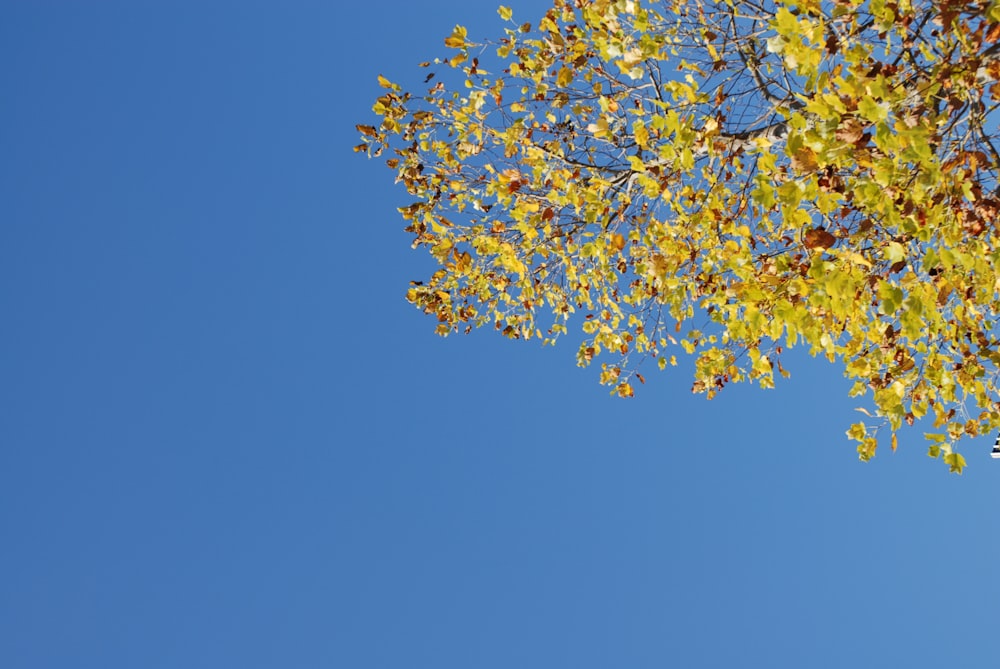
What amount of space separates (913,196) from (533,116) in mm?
4498

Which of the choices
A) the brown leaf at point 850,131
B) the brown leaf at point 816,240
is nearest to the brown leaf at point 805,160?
the brown leaf at point 850,131

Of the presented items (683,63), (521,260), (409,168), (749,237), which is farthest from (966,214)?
(409,168)

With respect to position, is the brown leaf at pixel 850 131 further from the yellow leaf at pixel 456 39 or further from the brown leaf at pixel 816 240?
the yellow leaf at pixel 456 39

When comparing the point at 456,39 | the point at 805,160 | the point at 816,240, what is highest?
the point at 456,39

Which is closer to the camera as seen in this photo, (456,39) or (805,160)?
(805,160)

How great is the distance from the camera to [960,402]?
7.01 m

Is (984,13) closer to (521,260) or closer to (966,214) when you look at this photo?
(966,214)

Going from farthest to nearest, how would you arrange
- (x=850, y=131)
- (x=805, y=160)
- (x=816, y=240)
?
(x=816, y=240) < (x=805, y=160) < (x=850, y=131)

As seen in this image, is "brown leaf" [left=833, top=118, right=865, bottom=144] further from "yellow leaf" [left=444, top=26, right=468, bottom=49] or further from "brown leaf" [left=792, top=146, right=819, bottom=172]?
"yellow leaf" [left=444, top=26, right=468, bottom=49]

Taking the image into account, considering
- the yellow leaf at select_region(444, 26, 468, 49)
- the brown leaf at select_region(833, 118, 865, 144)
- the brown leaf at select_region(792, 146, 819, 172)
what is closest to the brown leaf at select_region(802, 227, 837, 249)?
the brown leaf at select_region(792, 146, 819, 172)

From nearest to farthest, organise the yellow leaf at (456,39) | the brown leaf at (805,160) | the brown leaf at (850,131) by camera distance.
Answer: the brown leaf at (850,131), the brown leaf at (805,160), the yellow leaf at (456,39)

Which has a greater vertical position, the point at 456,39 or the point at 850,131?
the point at 456,39

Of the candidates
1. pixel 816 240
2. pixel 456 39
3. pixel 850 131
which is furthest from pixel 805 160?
pixel 456 39

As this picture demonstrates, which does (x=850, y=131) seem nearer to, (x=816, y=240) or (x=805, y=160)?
(x=805, y=160)
